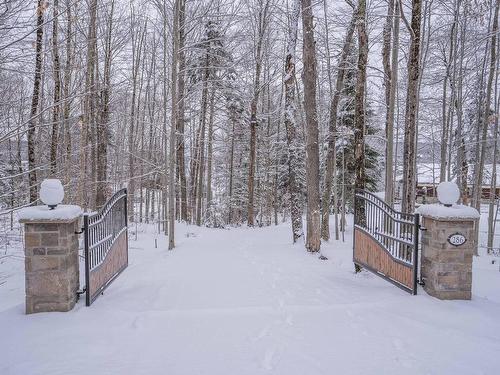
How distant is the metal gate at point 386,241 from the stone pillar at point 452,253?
246mm

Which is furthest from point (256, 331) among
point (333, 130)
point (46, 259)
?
point (333, 130)

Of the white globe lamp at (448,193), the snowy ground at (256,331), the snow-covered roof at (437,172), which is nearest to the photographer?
the snowy ground at (256,331)

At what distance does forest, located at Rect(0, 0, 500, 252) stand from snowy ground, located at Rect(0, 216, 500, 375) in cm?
181

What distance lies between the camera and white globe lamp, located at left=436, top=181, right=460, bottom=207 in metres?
4.38

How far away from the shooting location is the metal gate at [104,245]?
13.5 feet

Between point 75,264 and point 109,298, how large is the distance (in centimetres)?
65

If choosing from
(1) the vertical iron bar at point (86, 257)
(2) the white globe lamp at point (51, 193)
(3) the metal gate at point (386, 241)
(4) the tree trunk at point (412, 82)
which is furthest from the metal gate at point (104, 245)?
(4) the tree trunk at point (412, 82)

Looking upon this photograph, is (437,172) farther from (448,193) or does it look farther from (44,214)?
(44,214)

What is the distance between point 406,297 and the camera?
4.46 metres

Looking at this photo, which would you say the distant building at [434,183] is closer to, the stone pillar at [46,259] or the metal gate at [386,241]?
the metal gate at [386,241]

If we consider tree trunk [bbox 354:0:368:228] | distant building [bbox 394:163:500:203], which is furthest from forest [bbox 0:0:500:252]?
distant building [bbox 394:163:500:203]

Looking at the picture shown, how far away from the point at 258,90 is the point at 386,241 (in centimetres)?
1188

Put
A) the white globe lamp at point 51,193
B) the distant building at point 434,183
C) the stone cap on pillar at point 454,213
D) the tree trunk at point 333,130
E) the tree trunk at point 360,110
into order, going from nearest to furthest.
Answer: the white globe lamp at point 51,193 < the stone cap on pillar at point 454,213 < the tree trunk at point 360,110 < the tree trunk at point 333,130 < the distant building at point 434,183

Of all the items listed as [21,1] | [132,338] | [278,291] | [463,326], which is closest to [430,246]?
[463,326]
